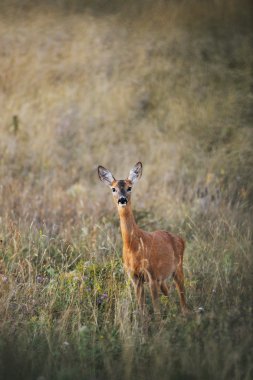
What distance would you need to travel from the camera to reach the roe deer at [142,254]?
635cm

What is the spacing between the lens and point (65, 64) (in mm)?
16047

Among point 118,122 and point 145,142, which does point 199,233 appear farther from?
point 118,122

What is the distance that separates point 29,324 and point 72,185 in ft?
19.2

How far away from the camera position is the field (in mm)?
5801

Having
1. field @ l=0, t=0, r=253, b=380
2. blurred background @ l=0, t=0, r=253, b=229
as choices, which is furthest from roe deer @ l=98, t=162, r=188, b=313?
blurred background @ l=0, t=0, r=253, b=229

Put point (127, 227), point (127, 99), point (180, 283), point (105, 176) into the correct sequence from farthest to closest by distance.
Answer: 1. point (127, 99)
2. point (105, 176)
3. point (180, 283)
4. point (127, 227)

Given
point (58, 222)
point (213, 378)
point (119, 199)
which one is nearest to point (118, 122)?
point (58, 222)

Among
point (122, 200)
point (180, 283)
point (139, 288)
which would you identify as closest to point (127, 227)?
point (122, 200)

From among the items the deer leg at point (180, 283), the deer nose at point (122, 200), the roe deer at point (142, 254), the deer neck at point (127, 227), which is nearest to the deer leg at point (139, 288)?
the roe deer at point (142, 254)

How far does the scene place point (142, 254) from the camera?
6.35 metres

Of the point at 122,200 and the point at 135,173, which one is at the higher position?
the point at 135,173

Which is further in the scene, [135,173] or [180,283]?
[135,173]

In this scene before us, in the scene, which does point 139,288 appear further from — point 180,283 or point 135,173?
point 135,173

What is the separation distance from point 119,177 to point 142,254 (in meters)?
5.78
